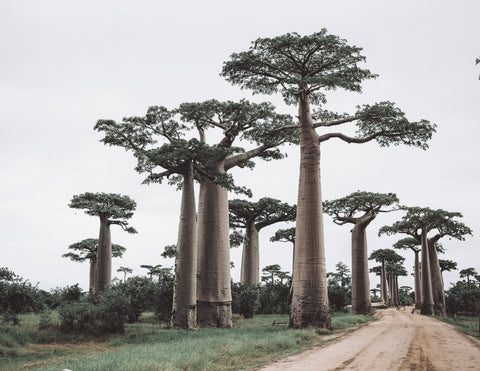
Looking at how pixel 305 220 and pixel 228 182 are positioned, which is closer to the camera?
pixel 305 220

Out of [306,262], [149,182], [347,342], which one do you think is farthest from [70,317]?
[347,342]

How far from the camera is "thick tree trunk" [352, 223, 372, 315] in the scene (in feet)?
70.6

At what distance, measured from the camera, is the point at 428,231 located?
26.9m

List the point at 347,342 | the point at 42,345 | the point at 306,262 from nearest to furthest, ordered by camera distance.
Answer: the point at 347,342 → the point at 42,345 → the point at 306,262

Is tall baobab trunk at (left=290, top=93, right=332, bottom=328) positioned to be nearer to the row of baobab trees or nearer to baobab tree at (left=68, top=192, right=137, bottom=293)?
the row of baobab trees

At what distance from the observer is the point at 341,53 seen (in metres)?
13.9

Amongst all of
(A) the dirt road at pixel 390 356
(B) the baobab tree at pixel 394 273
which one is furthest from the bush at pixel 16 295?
(B) the baobab tree at pixel 394 273

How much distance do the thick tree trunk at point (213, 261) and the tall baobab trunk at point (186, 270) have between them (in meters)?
1.43

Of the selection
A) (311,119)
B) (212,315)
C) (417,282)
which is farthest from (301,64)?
(417,282)

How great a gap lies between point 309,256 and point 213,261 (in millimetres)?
4255

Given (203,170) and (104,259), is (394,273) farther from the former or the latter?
(203,170)

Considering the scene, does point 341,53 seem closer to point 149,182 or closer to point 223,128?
point 223,128

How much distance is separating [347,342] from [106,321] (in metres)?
8.00

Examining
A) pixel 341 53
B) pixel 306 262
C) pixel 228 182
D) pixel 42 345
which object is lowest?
pixel 42 345
